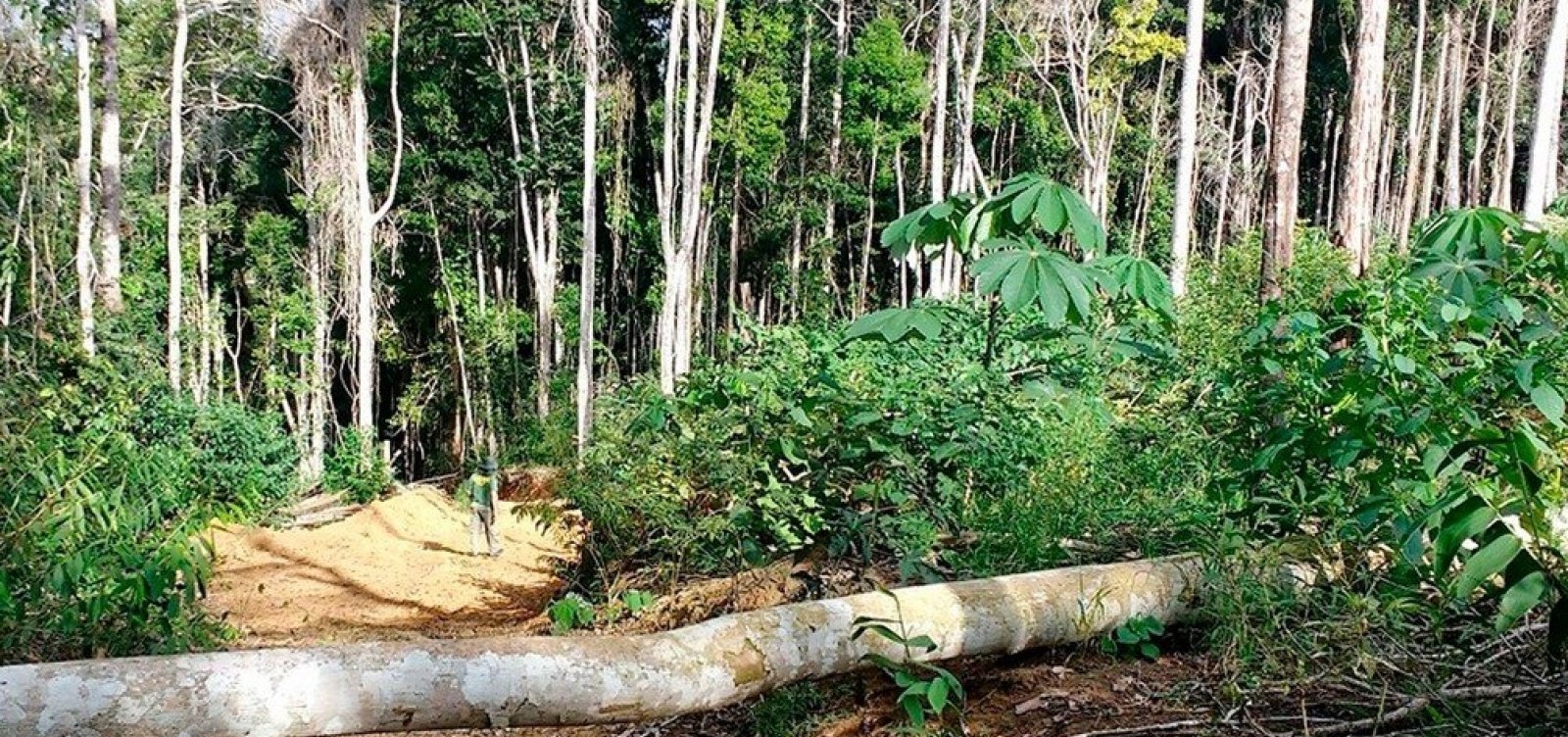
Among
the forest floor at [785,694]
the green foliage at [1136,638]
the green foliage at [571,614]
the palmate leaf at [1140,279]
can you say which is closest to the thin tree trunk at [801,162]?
the forest floor at [785,694]

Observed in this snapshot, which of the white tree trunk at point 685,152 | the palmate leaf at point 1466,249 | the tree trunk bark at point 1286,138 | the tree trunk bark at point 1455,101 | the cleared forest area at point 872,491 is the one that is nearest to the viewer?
the cleared forest area at point 872,491

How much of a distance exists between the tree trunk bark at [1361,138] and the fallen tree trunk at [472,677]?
210 inches

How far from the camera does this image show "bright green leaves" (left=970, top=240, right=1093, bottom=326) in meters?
2.45

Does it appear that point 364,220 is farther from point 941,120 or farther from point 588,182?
point 941,120

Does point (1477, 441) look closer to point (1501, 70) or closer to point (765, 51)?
point (765, 51)

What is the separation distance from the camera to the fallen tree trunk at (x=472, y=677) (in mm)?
1817

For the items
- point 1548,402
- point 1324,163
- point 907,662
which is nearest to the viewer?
point 1548,402

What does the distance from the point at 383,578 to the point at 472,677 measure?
8308 millimetres

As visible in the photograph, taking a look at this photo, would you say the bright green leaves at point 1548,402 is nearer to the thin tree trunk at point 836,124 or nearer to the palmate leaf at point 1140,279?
the palmate leaf at point 1140,279

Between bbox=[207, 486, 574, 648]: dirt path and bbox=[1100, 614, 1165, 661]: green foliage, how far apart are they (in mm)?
2965

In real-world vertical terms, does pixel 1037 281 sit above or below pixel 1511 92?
below

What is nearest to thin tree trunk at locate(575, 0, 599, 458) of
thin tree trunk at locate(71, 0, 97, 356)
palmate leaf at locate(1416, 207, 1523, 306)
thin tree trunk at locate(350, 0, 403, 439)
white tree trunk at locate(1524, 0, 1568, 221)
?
thin tree trunk at locate(350, 0, 403, 439)

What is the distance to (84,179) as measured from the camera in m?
13.8

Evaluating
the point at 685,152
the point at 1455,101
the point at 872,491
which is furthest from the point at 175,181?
the point at 1455,101
